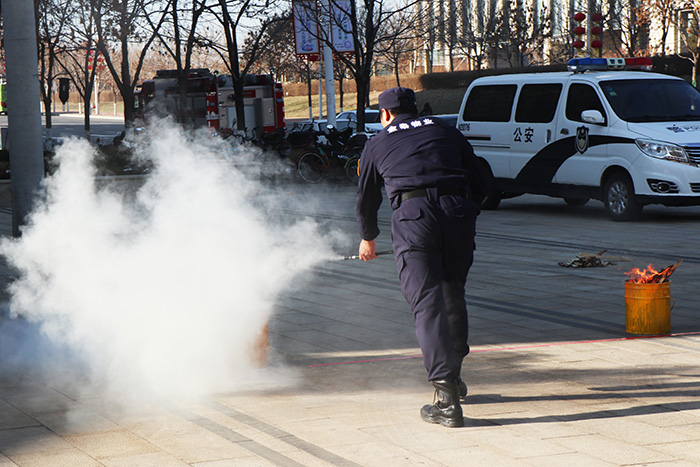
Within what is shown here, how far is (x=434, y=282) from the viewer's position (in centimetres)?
477

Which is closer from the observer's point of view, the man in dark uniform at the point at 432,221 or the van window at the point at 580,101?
the man in dark uniform at the point at 432,221

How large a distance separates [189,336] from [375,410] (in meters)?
1.58

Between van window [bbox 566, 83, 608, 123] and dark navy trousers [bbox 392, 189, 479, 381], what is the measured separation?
9612 millimetres

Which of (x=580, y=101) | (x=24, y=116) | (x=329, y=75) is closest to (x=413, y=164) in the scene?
(x=24, y=116)

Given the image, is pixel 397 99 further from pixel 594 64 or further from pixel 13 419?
pixel 594 64

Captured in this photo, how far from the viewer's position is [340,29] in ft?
78.6

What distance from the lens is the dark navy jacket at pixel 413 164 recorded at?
15.8ft

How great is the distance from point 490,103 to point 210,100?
58.2 feet

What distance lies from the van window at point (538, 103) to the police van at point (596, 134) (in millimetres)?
15

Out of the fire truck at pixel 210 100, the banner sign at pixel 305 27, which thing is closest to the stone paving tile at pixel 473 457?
the banner sign at pixel 305 27

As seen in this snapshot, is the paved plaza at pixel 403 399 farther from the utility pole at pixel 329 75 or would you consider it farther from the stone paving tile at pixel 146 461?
the utility pole at pixel 329 75

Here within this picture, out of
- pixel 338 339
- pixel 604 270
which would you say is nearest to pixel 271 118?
pixel 604 270

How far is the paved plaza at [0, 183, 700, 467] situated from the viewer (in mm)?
4359

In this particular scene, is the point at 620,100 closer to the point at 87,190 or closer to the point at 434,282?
the point at 87,190
